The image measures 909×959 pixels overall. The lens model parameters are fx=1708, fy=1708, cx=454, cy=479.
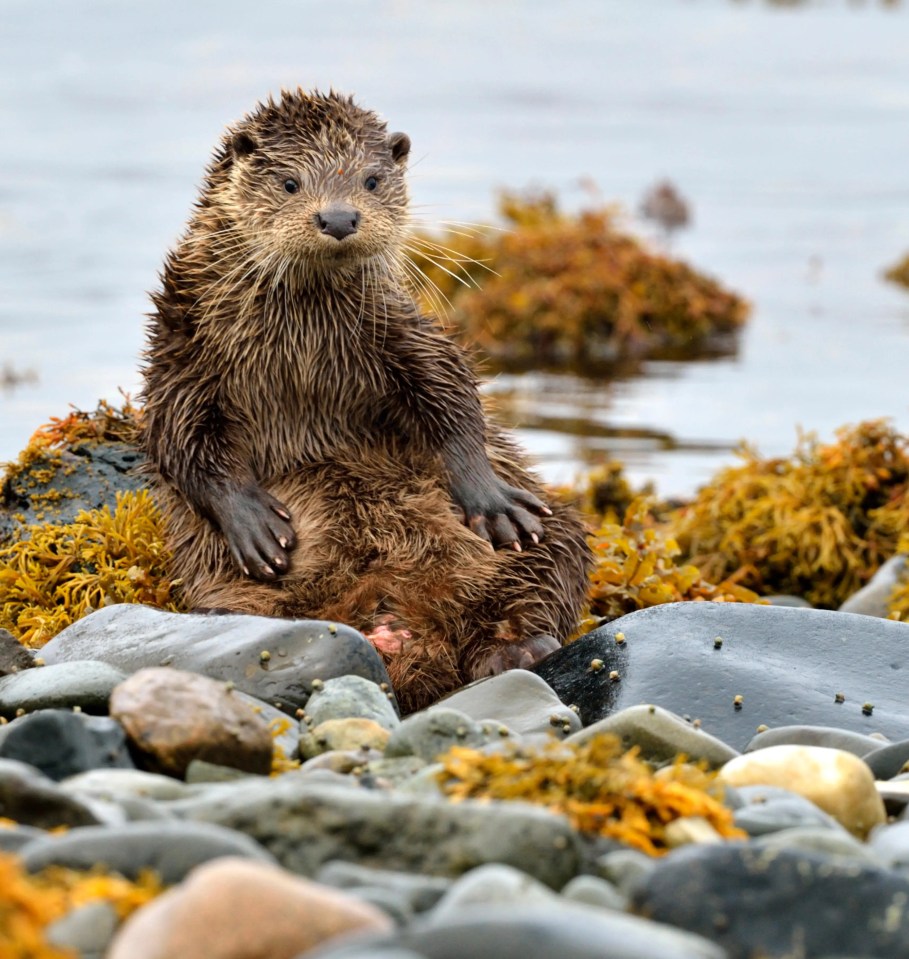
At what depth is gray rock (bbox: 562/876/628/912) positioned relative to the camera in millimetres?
Result: 2980

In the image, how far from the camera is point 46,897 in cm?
273

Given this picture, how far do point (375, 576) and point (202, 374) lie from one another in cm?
84

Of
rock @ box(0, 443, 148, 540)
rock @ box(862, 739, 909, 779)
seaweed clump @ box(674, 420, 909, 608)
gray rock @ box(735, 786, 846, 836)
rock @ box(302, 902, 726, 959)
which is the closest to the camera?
rock @ box(302, 902, 726, 959)

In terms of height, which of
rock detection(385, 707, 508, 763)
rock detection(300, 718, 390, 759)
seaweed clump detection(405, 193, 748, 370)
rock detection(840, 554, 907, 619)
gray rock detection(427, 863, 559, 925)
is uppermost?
seaweed clump detection(405, 193, 748, 370)

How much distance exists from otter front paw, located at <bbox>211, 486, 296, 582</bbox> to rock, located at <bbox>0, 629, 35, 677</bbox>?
2.40 ft

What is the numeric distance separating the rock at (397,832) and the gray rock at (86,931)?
1.43 ft

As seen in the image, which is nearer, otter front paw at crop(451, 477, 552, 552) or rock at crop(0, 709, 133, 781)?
rock at crop(0, 709, 133, 781)

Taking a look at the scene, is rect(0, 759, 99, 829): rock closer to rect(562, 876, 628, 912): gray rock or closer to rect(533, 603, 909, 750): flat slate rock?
rect(562, 876, 628, 912): gray rock

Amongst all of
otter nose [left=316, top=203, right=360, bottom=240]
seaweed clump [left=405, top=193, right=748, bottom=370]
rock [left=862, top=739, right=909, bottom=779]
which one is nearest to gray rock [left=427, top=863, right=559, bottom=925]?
rock [left=862, top=739, right=909, bottom=779]

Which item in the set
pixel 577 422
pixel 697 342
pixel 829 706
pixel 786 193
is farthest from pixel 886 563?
pixel 786 193

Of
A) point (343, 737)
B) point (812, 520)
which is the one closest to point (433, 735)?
point (343, 737)

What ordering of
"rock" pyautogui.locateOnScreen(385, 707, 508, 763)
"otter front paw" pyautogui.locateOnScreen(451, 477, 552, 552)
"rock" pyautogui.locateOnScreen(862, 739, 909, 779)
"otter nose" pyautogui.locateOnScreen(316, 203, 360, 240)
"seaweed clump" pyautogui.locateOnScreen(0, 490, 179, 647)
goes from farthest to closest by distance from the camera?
"seaweed clump" pyautogui.locateOnScreen(0, 490, 179, 647) < "otter front paw" pyautogui.locateOnScreen(451, 477, 552, 552) < "otter nose" pyautogui.locateOnScreen(316, 203, 360, 240) < "rock" pyautogui.locateOnScreen(862, 739, 909, 779) < "rock" pyautogui.locateOnScreen(385, 707, 508, 763)

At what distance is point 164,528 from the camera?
18.4 ft

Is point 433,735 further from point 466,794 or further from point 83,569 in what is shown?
point 83,569
